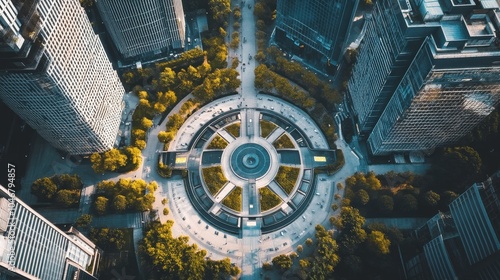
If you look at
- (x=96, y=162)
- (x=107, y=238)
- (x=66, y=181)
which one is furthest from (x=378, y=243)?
(x=66, y=181)

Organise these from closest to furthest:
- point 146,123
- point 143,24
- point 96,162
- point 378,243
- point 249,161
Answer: point 378,243, point 96,162, point 249,161, point 143,24, point 146,123

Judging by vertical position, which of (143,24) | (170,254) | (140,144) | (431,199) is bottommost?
(170,254)

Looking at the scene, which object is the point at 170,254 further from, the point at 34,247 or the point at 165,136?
the point at 165,136

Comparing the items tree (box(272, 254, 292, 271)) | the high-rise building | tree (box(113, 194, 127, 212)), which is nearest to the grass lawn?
tree (box(113, 194, 127, 212))

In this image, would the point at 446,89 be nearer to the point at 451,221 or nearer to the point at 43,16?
the point at 451,221

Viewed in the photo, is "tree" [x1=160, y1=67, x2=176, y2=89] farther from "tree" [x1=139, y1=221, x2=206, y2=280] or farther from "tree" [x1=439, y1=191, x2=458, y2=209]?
"tree" [x1=439, y1=191, x2=458, y2=209]

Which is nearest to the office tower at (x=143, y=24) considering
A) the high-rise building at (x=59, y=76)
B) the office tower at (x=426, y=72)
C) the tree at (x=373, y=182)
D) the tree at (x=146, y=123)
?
the high-rise building at (x=59, y=76)

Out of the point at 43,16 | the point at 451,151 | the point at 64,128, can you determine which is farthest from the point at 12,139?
the point at 451,151

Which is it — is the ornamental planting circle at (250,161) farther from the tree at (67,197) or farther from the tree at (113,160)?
the tree at (67,197)
